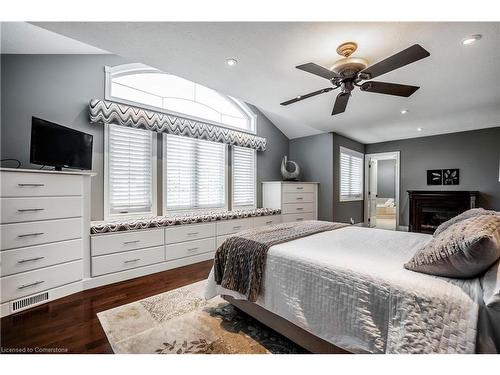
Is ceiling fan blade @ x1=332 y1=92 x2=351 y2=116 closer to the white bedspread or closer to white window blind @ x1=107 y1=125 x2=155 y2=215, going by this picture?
the white bedspread

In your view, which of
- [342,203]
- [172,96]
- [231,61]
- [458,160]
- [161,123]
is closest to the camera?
[231,61]

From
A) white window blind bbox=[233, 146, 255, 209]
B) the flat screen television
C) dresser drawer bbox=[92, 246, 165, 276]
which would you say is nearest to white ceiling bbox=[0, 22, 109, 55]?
the flat screen television

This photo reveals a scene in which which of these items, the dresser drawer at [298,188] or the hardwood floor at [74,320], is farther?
the dresser drawer at [298,188]

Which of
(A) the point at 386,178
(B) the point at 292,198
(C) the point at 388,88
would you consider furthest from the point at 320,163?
(A) the point at 386,178

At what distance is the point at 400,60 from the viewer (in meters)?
1.72

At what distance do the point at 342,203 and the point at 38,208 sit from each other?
17.4 ft

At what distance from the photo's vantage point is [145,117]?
322cm

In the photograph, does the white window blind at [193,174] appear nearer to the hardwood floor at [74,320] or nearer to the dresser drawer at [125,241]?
the dresser drawer at [125,241]

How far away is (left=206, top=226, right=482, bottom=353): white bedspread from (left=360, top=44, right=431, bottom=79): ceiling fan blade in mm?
1419

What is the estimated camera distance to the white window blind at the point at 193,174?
3.66 meters

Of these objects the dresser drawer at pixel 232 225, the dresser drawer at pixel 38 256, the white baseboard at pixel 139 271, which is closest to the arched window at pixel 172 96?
the dresser drawer at pixel 232 225

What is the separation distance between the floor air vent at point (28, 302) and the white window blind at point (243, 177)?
301 centimetres

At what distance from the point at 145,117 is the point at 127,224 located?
5.06 ft

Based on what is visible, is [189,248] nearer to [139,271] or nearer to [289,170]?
[139,271]
